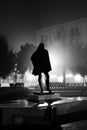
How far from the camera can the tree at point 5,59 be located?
136 feet

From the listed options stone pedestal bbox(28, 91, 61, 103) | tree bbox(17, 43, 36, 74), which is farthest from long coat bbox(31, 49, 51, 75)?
tree bbox(17, 43, 36, 74)

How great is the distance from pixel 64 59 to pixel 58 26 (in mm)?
12994

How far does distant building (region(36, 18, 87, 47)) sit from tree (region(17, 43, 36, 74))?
1088 cm

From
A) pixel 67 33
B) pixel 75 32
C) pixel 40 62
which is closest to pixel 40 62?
pixel 40 62

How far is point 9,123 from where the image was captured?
9.64 m

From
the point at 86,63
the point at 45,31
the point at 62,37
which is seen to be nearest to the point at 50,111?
the point at 86,63

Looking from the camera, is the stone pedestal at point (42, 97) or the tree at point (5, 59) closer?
the stone pedestal at point (42, 97)

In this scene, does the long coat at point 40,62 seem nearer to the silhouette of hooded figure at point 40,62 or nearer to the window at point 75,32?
the silhouette of hooded figure at point 40,62

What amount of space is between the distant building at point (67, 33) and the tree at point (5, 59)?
2007 centimetres

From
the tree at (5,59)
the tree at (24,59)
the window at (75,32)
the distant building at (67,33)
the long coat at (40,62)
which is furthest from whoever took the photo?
the window at (75,32)

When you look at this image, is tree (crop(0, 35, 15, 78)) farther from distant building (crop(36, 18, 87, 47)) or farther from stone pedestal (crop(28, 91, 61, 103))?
stone pedestal (crop(28, 91, 61, 103))

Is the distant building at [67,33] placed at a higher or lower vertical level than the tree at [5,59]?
higher

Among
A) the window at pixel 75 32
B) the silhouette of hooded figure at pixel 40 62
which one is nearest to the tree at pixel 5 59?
the window at pixel 75 32

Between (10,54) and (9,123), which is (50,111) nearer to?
(9,123)
